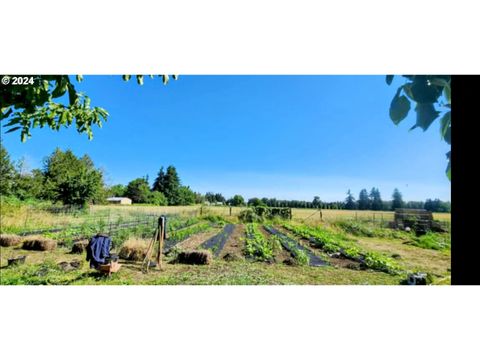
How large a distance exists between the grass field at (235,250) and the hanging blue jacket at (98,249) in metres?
0.12

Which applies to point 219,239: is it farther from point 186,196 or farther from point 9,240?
point 9,240

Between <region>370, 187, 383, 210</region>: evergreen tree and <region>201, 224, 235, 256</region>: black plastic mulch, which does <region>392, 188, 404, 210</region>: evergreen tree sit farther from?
<region>201, 224, 235, 256</region>: black plastic mulch

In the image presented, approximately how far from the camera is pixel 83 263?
3.15 meters

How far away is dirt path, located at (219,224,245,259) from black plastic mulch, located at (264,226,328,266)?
34 centimetres

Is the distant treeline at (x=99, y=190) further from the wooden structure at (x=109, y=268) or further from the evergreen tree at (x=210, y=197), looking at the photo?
the wooden structure at (x=109, y=268)

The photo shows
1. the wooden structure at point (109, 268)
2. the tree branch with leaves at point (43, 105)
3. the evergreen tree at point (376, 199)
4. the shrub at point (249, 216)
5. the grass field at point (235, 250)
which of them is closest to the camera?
the tree branch with leaves at point (43, 105)

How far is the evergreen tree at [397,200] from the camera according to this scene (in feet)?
10.0

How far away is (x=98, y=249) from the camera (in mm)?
3105

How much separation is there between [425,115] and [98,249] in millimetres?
3369
